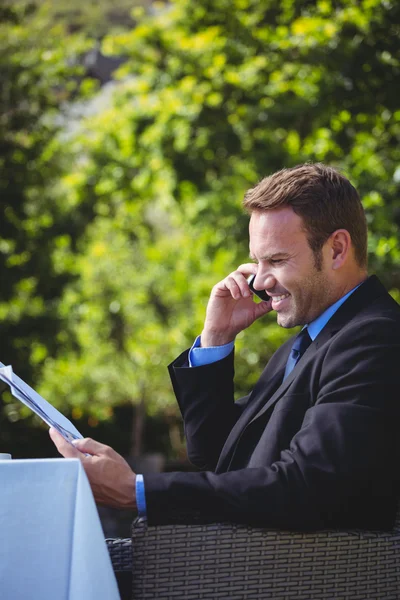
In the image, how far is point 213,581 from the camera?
192 cm

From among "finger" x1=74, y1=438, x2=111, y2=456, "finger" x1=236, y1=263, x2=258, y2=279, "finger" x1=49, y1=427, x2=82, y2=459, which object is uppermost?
"finger" x1=236, y1=263, x2=258, y2=279

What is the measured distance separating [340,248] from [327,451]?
0.74 meters

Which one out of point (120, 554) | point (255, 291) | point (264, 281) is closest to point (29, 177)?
point (255, 291)

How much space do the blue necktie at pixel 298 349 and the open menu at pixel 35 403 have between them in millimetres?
758

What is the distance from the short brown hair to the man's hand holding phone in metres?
0.37

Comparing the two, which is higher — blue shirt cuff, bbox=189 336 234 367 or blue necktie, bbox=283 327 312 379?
blue shirt cuff, bbox=189 336 234 367

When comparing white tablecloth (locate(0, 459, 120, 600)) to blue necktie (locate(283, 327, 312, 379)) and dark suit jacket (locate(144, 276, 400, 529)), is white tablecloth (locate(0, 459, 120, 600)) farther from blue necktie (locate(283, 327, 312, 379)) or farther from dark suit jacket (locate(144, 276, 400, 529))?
blue necktie (locate(283, 327, 312, 379))

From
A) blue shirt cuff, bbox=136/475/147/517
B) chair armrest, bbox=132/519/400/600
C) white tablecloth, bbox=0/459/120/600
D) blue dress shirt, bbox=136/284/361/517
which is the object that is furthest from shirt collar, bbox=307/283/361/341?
white tablecloth, bbox=0/459/120/600

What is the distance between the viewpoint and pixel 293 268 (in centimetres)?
→ 249

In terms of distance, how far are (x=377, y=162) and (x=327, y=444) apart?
571 centimetres

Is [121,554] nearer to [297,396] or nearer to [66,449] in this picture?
[66,449]

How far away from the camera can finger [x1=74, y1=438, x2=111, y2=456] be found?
1.99 meters

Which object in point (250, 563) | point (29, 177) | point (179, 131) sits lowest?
point (250, 563)

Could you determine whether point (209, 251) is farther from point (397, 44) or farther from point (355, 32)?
point (397, 44)
